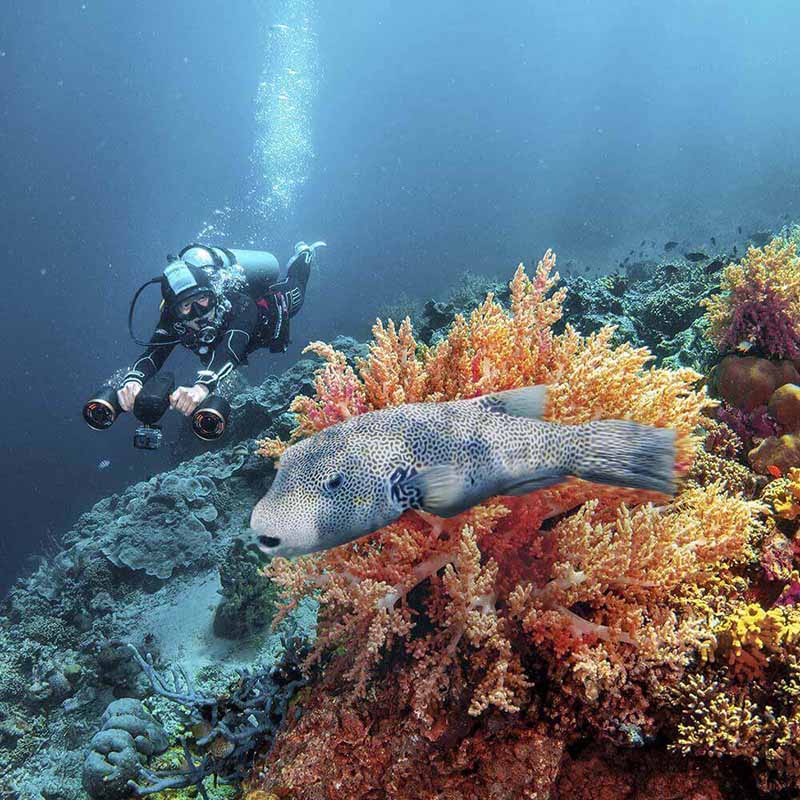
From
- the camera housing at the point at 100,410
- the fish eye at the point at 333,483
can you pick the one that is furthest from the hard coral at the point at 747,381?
the camera housing at the point at 100,410

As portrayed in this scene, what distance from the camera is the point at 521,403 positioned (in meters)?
2.53

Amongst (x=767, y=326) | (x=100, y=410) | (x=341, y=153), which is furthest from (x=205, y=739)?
(x=341, y=153)

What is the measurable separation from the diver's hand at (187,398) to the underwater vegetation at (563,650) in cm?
250

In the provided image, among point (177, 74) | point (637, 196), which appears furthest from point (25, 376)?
point (637, 196)

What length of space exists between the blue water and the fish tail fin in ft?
113

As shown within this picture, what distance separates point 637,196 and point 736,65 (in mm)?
64962

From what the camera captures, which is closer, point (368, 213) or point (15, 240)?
point (15, 240)

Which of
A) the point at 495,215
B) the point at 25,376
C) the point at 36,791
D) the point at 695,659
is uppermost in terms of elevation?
the point at 495,215

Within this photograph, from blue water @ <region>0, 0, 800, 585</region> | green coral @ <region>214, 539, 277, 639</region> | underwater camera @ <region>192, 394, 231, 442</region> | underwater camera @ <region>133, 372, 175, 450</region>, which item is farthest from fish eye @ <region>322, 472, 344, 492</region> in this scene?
blue water @ <region>0, 0, 800, 585</region>

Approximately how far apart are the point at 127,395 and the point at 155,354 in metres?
0.96

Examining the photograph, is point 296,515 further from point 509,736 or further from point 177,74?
point 177,74

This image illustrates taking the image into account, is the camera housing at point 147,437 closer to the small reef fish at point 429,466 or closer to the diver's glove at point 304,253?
the small reef fish at point 429,466

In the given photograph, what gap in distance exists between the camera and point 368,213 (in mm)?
87750

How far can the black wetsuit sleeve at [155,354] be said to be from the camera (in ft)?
18.3
